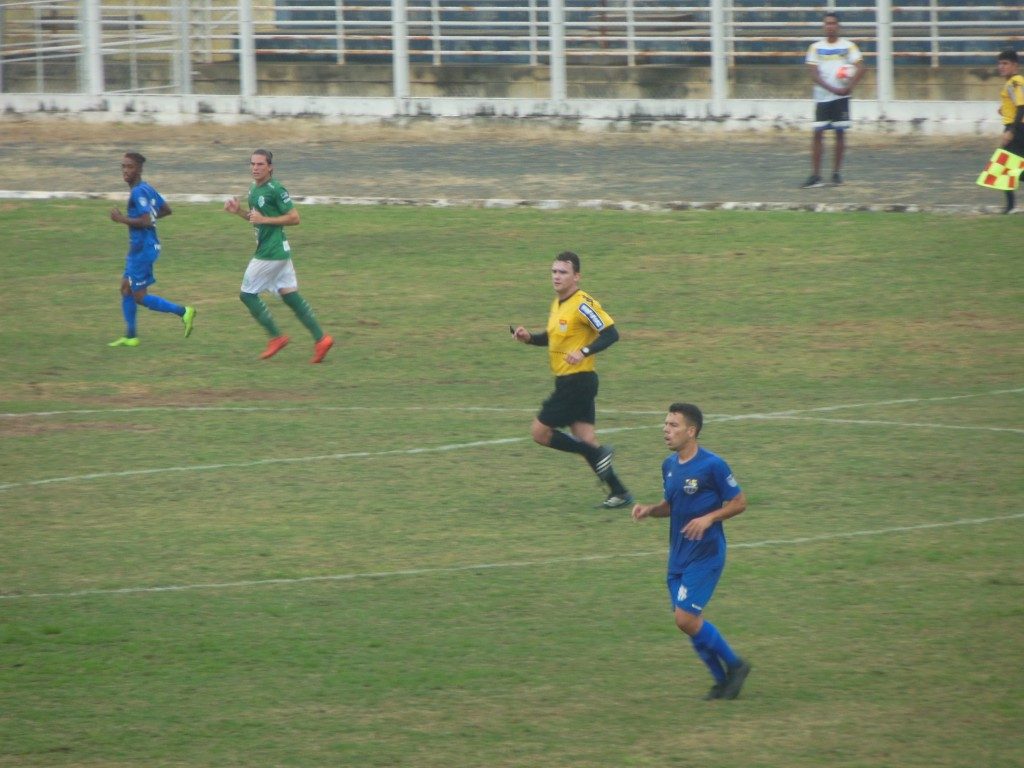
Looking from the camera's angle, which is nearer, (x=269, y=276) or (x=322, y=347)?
(x=269, y=276)

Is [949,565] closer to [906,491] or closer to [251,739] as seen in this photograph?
[906,491]

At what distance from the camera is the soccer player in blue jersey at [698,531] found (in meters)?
8.21

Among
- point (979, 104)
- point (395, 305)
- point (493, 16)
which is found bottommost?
point (395, 305)

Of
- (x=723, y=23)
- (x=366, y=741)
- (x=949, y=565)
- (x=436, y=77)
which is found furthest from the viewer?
(x=436, y=77)

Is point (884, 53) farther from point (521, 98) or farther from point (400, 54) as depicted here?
point (400, 54)

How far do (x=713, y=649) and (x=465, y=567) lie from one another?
2812mm

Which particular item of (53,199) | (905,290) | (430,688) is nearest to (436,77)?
(53,199)

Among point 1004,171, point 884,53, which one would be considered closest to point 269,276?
point 1004,171

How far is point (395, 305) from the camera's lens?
19719mm

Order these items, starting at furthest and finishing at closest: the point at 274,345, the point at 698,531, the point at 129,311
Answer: the point at 129,311 < the point at 274,345 < the point at 698,531

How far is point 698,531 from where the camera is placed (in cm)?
817

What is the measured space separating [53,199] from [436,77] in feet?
27.2

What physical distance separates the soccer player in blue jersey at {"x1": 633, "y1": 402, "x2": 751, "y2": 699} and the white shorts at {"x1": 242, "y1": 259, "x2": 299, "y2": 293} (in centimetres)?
895

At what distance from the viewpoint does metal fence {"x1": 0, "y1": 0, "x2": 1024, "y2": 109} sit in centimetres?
2798
